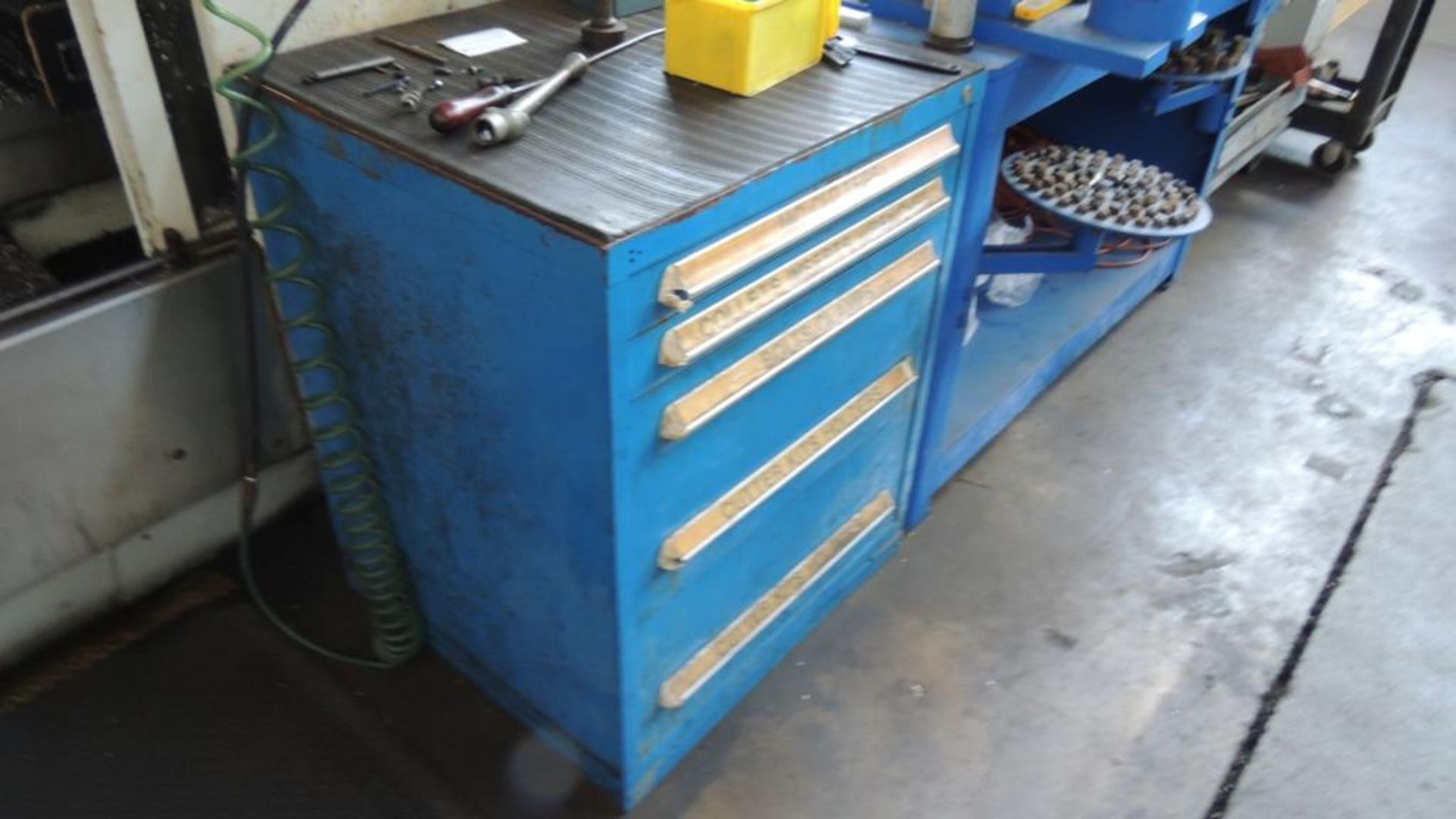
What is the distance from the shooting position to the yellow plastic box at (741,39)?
111 cm

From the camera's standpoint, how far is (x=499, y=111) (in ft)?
3.34

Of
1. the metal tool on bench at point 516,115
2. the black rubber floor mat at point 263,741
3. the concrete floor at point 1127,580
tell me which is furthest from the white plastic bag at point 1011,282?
the black rubber floor mat at point 263,741

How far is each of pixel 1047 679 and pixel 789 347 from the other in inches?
29.2

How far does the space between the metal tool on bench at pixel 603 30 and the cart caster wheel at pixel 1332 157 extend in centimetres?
250

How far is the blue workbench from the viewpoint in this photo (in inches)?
53.3

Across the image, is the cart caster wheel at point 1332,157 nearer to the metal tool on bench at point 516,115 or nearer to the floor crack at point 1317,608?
the floor crack at point 1317,608

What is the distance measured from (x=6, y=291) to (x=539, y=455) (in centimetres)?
79

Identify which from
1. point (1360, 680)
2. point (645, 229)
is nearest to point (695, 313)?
point (645, 229)

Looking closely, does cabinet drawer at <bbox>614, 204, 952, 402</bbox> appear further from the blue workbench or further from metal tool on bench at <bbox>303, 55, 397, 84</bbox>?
metal tool on bench at <bbox>303, 55, 397, 84</bbox>

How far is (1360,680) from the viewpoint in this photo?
1.58 meters

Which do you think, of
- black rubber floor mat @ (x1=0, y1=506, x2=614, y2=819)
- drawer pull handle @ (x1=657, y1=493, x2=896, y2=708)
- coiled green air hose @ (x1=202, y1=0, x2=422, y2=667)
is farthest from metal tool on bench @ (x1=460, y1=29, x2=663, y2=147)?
black rubber floor mat @ (x1=0, y1=506, x2=614, y2=819)

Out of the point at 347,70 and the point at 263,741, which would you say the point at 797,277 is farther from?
the point at 263,741

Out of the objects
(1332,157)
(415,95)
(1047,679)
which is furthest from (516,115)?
(1332,157)

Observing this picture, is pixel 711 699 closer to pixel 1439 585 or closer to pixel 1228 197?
pixel 1439 585
